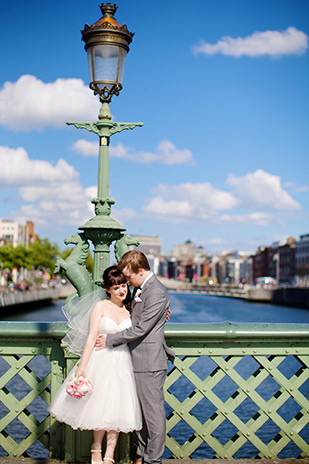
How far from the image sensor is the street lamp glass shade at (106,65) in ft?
18.8

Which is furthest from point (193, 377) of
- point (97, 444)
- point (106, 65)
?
point (106, 65)

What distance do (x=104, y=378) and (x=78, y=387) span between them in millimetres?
239

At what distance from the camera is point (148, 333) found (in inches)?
179

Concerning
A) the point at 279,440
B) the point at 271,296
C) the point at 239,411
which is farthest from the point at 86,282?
the point at 271,296

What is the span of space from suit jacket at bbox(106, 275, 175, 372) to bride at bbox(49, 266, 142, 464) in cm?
8

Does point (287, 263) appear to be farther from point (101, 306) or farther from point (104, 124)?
point (101, 306)

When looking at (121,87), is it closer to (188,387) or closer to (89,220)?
(89,220)

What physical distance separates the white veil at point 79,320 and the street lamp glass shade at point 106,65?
7.14 ft

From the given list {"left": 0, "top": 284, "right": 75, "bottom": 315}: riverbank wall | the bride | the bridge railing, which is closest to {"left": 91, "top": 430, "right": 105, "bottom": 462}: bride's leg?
the bride

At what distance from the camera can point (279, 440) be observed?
16.9ft

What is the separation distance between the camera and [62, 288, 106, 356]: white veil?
461 centimetres

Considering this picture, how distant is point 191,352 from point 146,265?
94cm

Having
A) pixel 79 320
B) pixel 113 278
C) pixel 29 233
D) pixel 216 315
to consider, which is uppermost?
pixel 29 233

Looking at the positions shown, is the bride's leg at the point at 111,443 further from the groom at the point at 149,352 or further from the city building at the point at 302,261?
the city building at the point at 302,261
